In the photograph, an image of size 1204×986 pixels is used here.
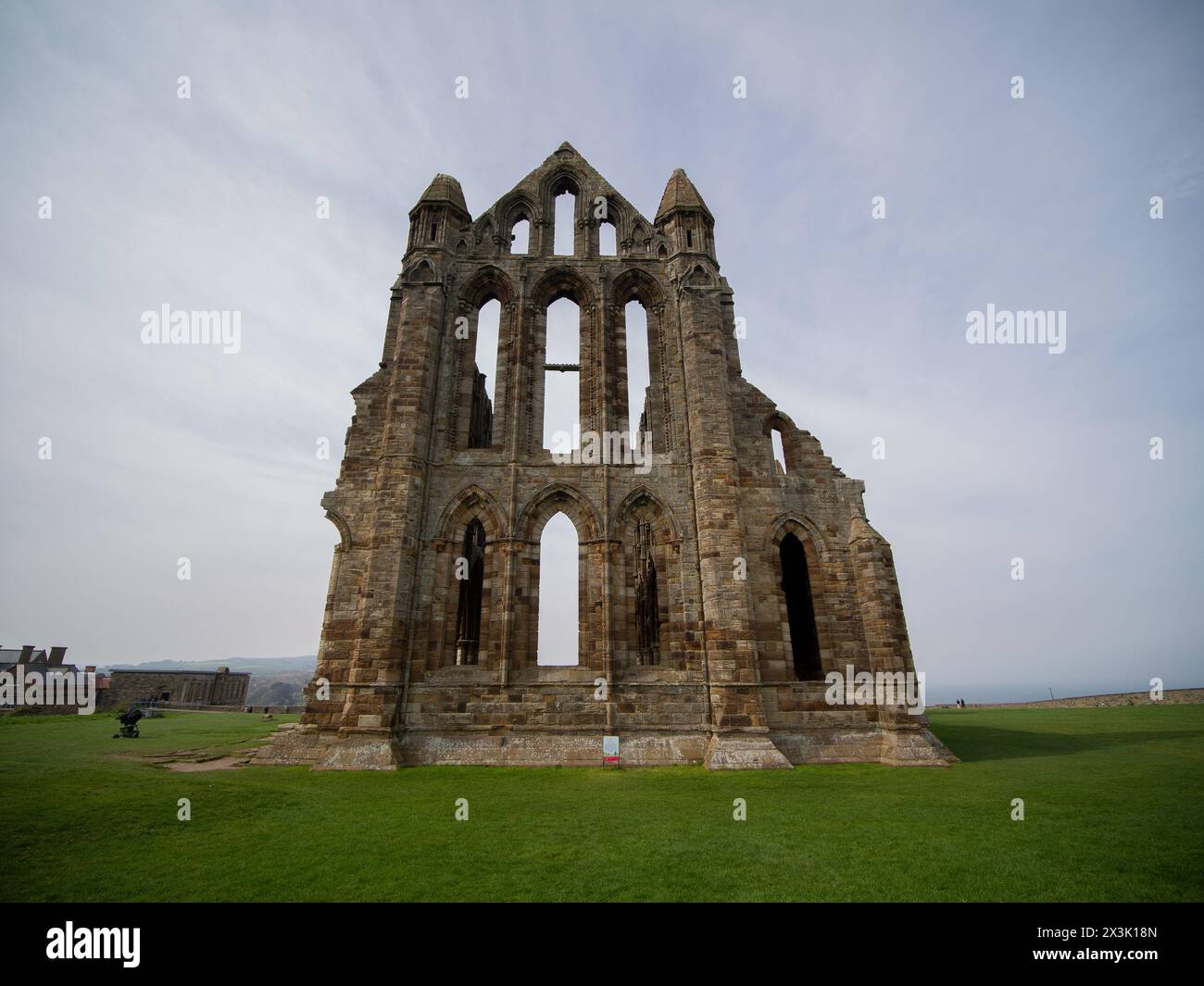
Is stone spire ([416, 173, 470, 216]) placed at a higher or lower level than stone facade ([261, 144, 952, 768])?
higher

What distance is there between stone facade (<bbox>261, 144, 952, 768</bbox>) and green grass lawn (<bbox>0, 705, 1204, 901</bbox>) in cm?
179

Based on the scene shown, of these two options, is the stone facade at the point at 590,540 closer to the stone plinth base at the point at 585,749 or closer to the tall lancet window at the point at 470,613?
the stone plinth base at the point at 585,749

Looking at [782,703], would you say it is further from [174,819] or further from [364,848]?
[174,819]

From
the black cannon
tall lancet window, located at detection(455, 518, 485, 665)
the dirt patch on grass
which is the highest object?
tall lancet window, located at detection(455, 518, 485, 665)

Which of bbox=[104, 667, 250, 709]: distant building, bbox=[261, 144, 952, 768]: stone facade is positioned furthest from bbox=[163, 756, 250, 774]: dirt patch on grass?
bbox=[104, 667, 250, 709]: distant building

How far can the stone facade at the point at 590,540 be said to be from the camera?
1391 cm

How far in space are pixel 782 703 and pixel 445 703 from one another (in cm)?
896

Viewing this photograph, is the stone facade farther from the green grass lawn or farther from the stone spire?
the green grass lawn

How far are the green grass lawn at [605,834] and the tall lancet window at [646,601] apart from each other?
10381 millimetres

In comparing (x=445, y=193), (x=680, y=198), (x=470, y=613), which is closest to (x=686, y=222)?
(x=680, y=198)

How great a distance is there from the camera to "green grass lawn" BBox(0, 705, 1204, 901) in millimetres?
5418

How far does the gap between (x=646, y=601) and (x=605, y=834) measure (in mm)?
17082

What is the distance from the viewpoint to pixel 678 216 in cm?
1891

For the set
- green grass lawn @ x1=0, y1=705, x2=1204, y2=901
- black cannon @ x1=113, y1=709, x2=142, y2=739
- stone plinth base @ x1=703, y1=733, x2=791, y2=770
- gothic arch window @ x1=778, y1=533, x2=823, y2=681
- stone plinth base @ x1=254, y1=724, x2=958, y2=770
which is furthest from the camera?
gothic arch window @ x1=778, y1=533, x2=823, y2=681
